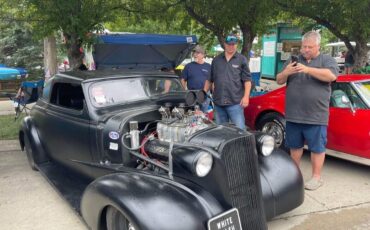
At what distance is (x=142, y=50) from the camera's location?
392 inches

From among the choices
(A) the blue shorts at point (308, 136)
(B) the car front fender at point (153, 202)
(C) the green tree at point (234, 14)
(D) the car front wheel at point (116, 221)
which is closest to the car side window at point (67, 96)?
(B) the car front fender at point (153, 202)

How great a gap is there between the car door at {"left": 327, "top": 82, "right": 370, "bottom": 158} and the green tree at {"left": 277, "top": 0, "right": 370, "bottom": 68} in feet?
8.97

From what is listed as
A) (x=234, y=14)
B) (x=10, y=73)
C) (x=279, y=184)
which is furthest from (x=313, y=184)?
(x=10, y=73)

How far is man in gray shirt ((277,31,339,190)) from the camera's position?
4.42 metres

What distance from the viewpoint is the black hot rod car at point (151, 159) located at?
3.01 m

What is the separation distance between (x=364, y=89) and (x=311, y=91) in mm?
1322

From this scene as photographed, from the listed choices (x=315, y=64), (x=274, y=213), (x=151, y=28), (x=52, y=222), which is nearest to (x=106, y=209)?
(x=52, y=222)

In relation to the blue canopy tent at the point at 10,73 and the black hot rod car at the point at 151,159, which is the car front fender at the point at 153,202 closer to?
the black hot rod car at the point at 151,159

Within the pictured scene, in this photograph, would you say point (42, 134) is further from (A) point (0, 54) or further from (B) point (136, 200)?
(A) point (0, 54)

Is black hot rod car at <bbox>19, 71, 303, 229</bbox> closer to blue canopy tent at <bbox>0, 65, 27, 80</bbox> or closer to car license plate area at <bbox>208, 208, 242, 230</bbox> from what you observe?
car license plate area at <bbox>208, 208, 242, 230</bbox>

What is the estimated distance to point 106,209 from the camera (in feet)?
11.0

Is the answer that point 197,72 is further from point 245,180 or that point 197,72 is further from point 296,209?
point 245,180

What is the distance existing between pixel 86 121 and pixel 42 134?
4.72 feet

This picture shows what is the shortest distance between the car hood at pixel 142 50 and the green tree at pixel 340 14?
113 inches
